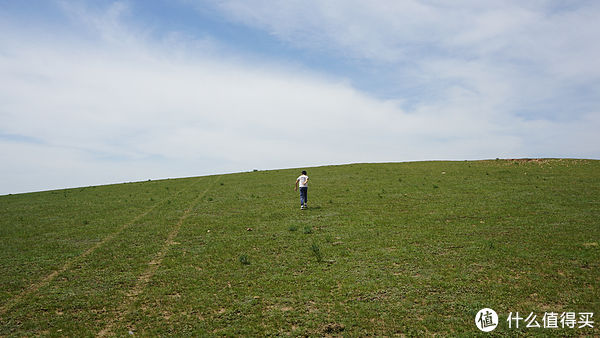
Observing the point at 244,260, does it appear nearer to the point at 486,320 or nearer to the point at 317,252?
the point at 317,252

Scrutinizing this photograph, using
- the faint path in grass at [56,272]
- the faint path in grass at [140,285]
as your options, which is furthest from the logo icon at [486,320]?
the faint path in grass at [56,272]

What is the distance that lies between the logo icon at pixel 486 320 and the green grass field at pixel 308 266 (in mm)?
229

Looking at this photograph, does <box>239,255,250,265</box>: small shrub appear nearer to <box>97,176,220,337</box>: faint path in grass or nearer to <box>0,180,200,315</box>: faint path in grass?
A: <box>97,176,220,337</box>: faint path in grass

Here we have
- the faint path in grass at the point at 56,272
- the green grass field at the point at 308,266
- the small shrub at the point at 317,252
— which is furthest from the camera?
the small shrub at the point at 317,252

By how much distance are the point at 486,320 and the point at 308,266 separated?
6.60 metres

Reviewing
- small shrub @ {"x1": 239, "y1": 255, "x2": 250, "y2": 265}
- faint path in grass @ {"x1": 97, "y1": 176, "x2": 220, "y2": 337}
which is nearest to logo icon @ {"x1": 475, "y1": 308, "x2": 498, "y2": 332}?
small shrub @ {"x1": 239, "y1": 255, "x2": 250, "y2": 265}

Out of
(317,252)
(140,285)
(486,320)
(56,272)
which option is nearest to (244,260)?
(317,252)

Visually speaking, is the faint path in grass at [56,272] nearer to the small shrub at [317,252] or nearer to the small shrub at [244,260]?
the small shrub at [244,260]

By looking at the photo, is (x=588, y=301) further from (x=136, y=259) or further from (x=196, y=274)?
(x=136, y=259)

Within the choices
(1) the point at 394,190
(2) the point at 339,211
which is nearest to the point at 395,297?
(2) the point at 339,211

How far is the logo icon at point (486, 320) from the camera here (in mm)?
9258

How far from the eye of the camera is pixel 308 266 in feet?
46.2

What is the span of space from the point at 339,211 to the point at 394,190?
1007cm

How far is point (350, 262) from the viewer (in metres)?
14.3
